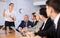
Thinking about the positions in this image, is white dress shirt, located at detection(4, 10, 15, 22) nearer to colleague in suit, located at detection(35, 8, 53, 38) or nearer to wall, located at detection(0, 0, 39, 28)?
wall, located at detection(0, 0, 39, 28)

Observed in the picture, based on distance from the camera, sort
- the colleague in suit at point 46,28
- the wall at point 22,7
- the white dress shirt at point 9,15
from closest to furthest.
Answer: the colleague in suit at point 46,28 < the white dress shirt at point 9,15 < the wall at point 22,7

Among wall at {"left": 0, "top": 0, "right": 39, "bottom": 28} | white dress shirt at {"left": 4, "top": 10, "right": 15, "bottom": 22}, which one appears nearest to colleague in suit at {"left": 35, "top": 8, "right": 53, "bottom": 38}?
white dress shirt at {"left": 4, "top": 10, "right": 15, "bottom": 22}

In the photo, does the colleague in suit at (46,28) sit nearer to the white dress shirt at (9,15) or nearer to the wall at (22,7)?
the white dress shirt at (9,15)

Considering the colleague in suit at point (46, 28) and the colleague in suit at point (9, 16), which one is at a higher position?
the colleague in suit at point (46, 28)

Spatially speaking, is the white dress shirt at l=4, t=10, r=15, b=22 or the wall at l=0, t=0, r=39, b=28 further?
the wall at l=0, t=0, r=39, b=28

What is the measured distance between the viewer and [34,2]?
413 cm

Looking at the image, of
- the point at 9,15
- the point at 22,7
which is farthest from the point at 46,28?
the point at 22,7

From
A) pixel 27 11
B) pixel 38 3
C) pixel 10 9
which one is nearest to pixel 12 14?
pixel 10 9

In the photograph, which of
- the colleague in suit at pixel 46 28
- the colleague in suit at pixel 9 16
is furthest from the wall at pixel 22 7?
the colleague in suit at pixel 46 28

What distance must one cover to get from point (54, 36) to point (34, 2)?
118 inches

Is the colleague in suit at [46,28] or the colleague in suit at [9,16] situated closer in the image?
the colleague in suit at [46,28]

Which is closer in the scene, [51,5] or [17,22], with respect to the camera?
[51,5]

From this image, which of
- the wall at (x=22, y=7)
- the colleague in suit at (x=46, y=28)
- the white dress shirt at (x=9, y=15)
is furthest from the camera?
the wall at (x=22, y=7)

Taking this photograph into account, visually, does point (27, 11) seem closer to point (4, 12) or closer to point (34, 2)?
point (34, 2)
